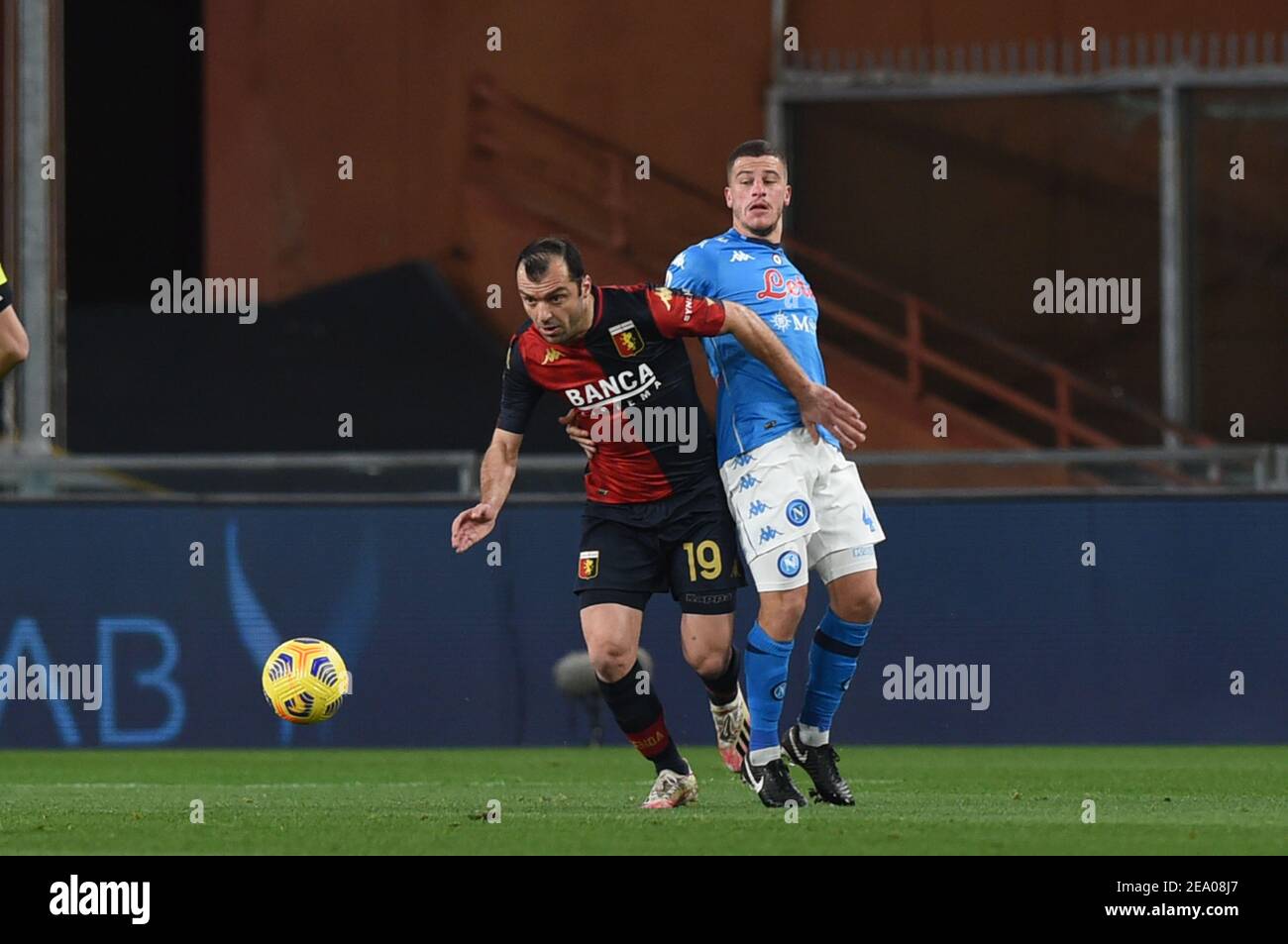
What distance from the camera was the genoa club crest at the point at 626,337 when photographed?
8242 mm

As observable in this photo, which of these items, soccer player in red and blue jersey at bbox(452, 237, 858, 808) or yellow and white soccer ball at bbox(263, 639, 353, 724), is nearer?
soccer player in red and blue jersey at bbox(452, 237, 858, 808)

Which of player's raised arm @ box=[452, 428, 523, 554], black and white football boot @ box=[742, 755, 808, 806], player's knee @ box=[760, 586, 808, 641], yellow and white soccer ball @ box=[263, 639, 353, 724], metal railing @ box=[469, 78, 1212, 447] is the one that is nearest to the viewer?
black and white football boot @ box=[742, 755, 808, 806]

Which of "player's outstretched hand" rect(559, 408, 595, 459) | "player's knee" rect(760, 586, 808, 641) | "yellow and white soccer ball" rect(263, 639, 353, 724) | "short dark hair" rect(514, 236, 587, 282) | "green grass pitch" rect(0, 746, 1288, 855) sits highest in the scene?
"short dark hair" rect(514, 236, 587, 282)

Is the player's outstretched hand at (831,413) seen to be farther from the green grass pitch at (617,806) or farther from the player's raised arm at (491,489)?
the green grass pitch at (617,806)

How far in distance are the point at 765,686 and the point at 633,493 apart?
0.83m

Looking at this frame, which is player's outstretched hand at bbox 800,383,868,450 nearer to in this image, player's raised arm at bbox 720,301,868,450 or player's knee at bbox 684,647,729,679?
player's raised arm at bbox 720,301,868,450

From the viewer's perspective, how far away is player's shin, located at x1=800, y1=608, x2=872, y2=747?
8.30 m

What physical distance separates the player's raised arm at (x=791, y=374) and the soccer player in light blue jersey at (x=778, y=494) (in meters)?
0.14

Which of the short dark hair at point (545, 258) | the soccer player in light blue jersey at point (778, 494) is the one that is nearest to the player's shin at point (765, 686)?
the soccer player in light blue jersey at point (778, 494)

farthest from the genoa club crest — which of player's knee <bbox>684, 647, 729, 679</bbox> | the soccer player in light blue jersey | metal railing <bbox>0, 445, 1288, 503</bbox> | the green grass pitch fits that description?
metal railing <bbox>0, 445, 1288, 503</bbox>

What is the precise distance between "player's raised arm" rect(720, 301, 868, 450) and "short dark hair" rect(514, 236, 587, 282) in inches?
20.5

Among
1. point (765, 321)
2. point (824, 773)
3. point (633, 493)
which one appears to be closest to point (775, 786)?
point (824, 773)

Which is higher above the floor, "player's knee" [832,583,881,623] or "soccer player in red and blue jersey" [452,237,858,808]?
"soccer player in red and blue jersey" [452,237,858,808]

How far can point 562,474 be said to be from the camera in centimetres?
1599
